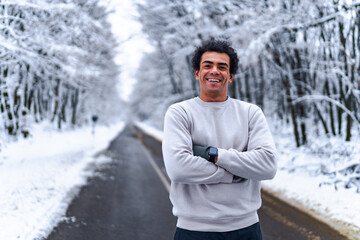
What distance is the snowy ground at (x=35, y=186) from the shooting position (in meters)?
4.77

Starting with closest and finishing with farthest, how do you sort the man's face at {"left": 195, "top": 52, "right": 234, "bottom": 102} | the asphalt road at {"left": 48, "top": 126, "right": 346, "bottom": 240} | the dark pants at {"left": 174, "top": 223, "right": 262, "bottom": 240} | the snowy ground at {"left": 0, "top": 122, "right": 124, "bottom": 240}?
the dark pants at {"left": 174, "top": 223, "right": 262, "bottom": 240}, the man's face at {"left": 195, "top": 52, "right": 234, "bottom": 102}, the asphalt road at {"left": 48, "top": 126, "right": 346, "bottom": 240}, the snowy ground at {"left": 0, "top": 122, "right": 124, "bottom": 240}

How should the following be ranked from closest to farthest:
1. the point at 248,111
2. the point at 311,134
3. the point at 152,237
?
the point at 248,111
the point at 152,237
the point at 311,134

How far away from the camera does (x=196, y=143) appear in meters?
1.93

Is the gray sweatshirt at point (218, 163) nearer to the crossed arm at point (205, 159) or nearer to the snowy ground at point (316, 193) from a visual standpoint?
the crossed arm at point (205, 159)

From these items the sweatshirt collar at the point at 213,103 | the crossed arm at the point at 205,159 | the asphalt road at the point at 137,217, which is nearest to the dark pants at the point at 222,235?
the crossed arm at the point at 205,159

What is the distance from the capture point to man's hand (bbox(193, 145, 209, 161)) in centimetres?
184

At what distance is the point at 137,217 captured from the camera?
18.2 feet

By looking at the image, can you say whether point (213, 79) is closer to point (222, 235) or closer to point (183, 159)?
point (183, 159)

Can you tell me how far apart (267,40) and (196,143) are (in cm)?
719

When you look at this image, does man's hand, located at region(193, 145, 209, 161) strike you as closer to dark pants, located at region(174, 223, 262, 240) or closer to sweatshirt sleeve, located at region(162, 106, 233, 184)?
sweatshirt sleeve, located at region(162, 106, 233, 184)

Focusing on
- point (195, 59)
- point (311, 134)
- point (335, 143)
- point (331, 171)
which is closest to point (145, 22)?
point (311, 134)

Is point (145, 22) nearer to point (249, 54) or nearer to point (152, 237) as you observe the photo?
point (249, 54)

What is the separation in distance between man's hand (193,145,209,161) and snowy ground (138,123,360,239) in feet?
13.2

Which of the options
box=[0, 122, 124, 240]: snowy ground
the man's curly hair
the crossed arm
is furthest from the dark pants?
box=[0, 122, 124, 240]: snowy ground
